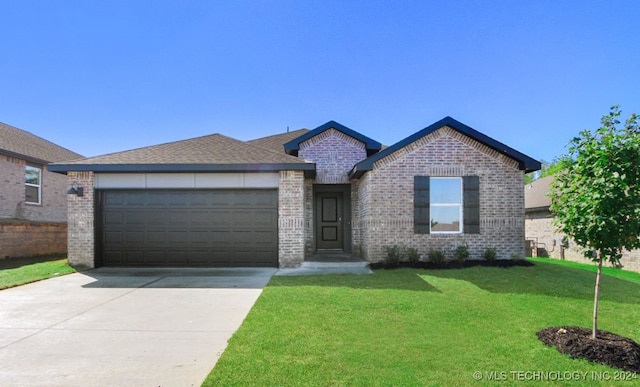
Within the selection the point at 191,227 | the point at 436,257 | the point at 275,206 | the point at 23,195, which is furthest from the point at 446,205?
the point at 23,195

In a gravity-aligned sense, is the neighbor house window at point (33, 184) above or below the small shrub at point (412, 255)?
above

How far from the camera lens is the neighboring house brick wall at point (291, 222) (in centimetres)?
934

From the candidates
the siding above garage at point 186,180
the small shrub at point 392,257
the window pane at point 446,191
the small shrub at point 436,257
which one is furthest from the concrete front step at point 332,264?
the window pane at point 446,191

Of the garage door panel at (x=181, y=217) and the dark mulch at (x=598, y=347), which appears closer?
the dark mulch at (x=598, y=347)

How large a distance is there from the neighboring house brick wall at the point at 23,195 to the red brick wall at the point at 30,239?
2343 mm

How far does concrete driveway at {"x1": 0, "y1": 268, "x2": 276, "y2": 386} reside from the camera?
11.0 ft

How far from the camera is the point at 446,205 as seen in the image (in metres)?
9.73

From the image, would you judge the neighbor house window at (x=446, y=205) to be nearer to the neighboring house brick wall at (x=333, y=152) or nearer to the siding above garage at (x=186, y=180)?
the neighboring house brick wall at (x=333, y=152)

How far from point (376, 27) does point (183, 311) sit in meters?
10.3

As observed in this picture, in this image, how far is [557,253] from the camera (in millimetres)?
16156

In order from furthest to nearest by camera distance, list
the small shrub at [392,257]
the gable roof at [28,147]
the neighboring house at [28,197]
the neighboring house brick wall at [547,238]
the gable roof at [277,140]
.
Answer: the neighboring house brick wall at [547,238]
the gable roof at [277,140]
the gable roof at [28,147]
the neighboring house at [28,197]
the small shrub at [392,257]

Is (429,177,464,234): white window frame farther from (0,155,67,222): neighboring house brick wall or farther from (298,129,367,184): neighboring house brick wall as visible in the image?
(0,155,67,222): neighboring house brick wall

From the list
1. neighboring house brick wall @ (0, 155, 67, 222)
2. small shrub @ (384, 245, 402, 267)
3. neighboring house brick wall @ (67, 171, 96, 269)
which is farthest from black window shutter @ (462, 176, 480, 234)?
neighboring house brick wall @ (0, 155, 67, 222)

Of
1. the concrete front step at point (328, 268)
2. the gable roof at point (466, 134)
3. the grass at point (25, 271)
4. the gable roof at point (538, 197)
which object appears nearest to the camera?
the grass at point (25, 271)
